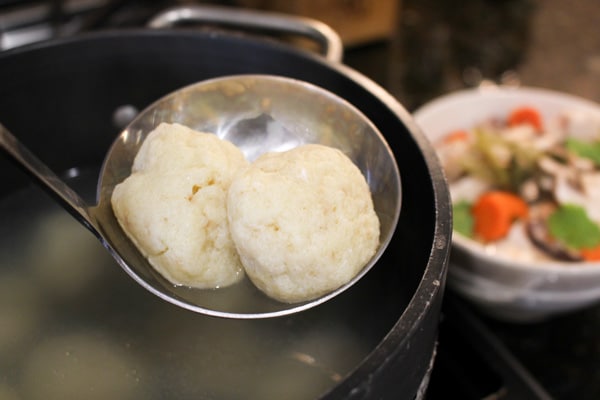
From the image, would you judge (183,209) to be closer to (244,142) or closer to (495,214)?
(244,142)

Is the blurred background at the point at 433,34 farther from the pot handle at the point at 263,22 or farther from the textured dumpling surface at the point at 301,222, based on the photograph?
the textured dumpling surface at the point at 301,222

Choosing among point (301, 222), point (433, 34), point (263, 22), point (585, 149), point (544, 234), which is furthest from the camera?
point (433, 34)

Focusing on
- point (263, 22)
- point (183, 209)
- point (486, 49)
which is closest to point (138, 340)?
point (183, 209)

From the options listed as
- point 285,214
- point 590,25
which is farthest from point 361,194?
A: point 590,25

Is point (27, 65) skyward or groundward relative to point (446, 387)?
skyward

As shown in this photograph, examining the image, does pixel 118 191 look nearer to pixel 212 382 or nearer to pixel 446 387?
pixel 212 382

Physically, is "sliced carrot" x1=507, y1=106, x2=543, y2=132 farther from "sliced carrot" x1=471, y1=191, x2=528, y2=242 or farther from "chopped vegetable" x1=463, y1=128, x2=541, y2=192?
"sliced carrot" x1=471, y1=191, x2=528, y2=242

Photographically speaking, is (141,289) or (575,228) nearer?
(141,289)
